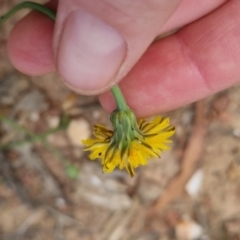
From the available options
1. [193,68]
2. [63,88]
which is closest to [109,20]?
[193,68]

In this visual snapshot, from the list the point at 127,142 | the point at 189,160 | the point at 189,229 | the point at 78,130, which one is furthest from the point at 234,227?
the point at 127,142

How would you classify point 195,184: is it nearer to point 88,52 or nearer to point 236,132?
point 236,132

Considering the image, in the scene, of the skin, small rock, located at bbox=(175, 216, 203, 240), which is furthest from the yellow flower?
small rock, located at bbox=(175, 216, 203, 240)

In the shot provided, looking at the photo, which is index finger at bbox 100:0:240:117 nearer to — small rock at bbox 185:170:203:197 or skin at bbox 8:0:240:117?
skin at bbox 8:0:240:117

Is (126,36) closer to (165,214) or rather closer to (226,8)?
(226,8)

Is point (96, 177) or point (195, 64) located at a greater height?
point (195, 64)

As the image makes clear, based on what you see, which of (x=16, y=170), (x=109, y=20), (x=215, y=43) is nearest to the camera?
(x=109, y=20)
